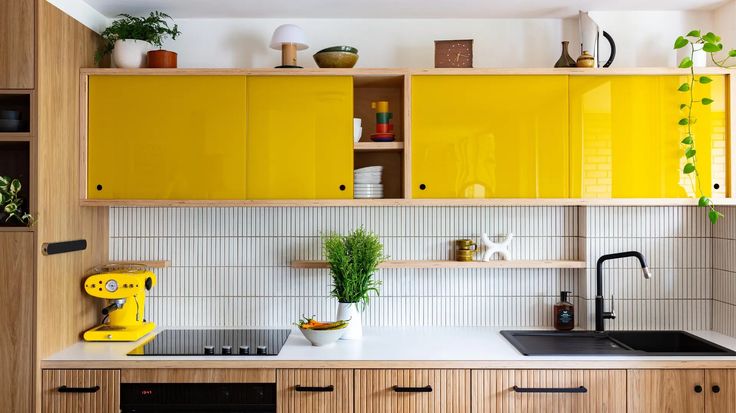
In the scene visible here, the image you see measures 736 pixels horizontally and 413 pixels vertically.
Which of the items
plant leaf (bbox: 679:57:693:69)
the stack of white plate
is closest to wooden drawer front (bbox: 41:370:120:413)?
the stack of white plate

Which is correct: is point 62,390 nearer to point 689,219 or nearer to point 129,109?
point 129,109

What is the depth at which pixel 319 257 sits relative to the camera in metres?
2.99

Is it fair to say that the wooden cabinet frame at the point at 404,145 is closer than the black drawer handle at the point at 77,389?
No

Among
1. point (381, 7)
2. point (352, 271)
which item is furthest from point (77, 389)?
point (381, 7)

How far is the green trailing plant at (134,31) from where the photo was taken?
2.70 meters

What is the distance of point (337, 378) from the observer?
7.70 feet

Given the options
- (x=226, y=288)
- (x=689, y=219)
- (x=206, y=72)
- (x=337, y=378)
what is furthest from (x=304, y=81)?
(x=689, y=219)

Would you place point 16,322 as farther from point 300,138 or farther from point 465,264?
point 465,264

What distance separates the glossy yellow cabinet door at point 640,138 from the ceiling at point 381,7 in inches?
16.8

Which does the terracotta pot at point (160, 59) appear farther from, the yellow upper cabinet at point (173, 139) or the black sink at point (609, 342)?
the black sink at point (609, 342)

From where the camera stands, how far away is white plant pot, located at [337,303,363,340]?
2670mm

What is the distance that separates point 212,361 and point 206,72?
4.18 feet

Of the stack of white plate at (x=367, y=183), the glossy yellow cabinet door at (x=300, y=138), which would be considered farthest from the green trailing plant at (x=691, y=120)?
the glossy yellow cabinet door at (x=300, y=138)

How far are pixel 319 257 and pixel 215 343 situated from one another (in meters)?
0.67
